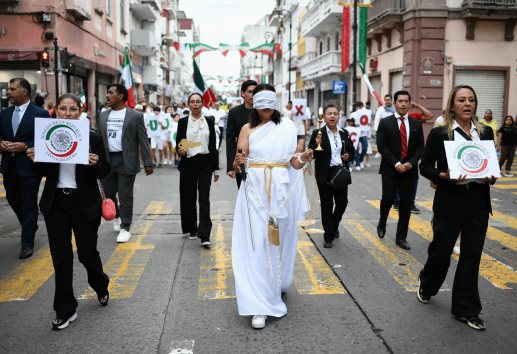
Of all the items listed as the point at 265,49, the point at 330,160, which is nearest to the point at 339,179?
the point at 330,160

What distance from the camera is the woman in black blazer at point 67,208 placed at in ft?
14.2

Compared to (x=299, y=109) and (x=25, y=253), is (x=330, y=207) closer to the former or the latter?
(x=25, y=253)

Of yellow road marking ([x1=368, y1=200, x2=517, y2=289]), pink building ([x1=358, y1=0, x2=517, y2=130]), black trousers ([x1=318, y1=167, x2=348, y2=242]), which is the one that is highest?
pink building ([x1=358, y1=0, x2=517, y2=130])

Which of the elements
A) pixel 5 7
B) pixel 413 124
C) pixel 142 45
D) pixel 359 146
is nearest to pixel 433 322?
pixel 413 124

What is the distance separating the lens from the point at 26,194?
21.5 feet

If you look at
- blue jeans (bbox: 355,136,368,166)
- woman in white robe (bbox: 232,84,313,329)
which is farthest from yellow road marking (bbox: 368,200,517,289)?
blue jeans (bbox: 355,136,368,166)

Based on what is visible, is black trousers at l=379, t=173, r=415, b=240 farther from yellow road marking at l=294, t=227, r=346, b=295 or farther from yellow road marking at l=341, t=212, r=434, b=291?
yellow road marking at l=294, t=227, r=346, b=295

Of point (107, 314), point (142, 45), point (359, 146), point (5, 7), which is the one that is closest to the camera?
point (107, 314)

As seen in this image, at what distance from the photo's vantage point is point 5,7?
1894 centimetres

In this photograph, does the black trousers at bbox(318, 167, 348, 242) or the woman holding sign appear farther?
the black trousers at bbox(318, 167, 348, 242)

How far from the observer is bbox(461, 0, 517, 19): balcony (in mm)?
22172

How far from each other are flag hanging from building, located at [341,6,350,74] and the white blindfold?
85.3ft

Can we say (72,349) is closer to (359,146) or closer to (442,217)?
(442,217)

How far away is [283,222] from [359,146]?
11.6m
